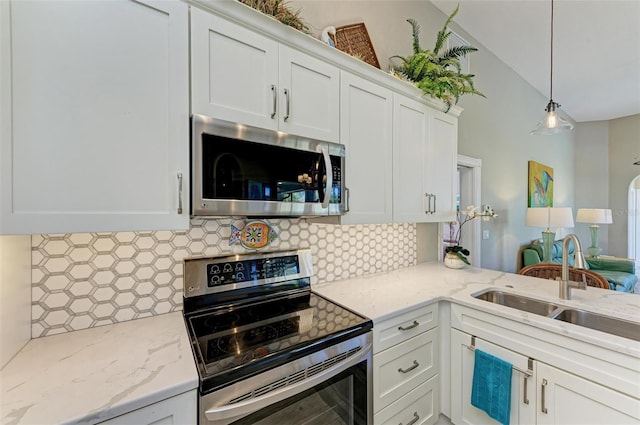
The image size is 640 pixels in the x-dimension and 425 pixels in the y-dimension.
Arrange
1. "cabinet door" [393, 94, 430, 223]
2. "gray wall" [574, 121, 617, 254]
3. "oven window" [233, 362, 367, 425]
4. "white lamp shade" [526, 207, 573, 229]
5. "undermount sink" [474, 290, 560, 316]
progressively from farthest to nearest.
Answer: "gray wall" [574, 121, 617, 254] < "white lamp shade" [526, 207, 573, 229] < "cabinet door" [393, 94, 430, 223] < "undermount sink" [474, 290, 560, 316] < "oven window" [233, 362, 367, 425]

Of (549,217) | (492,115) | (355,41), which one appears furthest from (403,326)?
(549,217)

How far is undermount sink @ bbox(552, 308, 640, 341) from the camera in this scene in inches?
49.6

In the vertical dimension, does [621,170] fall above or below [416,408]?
Result: above

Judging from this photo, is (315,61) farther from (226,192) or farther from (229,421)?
(229,421)

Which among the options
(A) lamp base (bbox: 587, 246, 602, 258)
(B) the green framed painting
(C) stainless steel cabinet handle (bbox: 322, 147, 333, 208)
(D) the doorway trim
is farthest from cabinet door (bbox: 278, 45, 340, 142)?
(A) lamp base (bbox: 587, 246, 602, 258)

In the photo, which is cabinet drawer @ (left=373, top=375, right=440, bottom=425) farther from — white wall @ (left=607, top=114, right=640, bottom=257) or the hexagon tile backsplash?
white wall @ (left=607, top=114, right=640, bottom=257)

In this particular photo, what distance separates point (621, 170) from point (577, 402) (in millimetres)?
6351

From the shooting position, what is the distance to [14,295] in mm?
911

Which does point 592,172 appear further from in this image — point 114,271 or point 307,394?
point 114,271

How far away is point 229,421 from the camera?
2.75ft

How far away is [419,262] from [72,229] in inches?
94.0

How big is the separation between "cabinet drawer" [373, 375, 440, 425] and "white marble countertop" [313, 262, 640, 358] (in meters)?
0.49

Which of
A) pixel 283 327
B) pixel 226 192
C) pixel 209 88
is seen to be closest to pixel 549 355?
pixel 283 327

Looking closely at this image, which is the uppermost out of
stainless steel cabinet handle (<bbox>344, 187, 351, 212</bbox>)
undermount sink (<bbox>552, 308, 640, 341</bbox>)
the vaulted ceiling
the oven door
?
the vaulted ceiling
